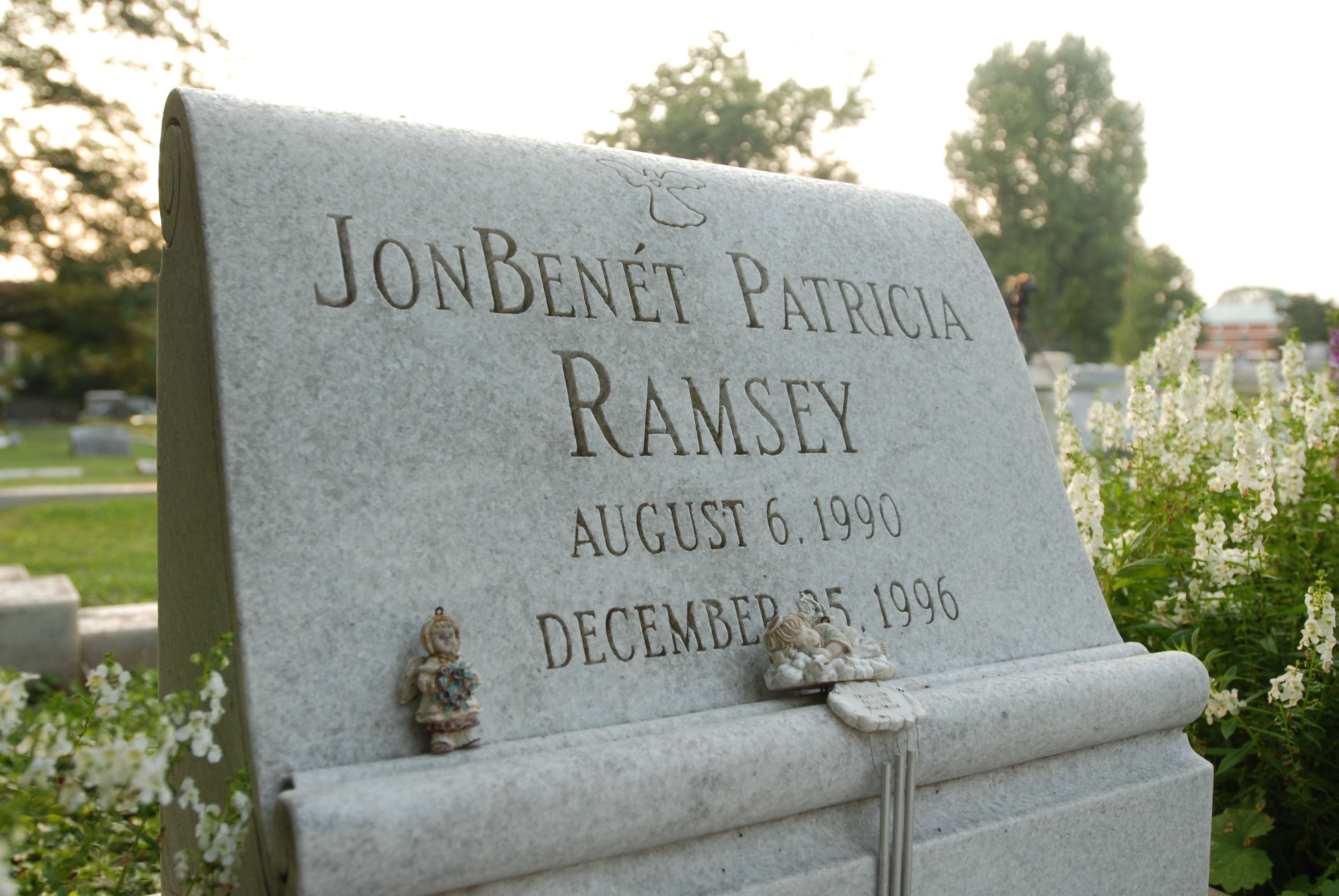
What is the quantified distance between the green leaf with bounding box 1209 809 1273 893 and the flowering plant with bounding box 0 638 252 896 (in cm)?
270

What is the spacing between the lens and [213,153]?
7.07 ft

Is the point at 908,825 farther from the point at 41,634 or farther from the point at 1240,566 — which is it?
the point at 41,634

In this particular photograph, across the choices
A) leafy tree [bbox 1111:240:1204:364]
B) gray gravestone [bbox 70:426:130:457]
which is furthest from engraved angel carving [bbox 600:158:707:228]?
leafy tree [bbox 1111:240:1204:364]

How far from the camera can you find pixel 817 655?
90.9 inches

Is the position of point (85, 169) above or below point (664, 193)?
above

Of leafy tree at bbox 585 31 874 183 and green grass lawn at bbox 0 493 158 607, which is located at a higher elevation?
leafy tree at bbox 585 31 874 183

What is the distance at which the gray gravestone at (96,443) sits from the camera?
2292cm

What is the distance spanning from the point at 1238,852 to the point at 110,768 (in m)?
3.14

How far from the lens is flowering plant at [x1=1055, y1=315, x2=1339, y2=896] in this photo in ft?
9.84

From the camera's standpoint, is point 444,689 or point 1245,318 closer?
point 444,689

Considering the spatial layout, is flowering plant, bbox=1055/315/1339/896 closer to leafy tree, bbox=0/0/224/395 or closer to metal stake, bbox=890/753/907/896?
metal stake, bbox=890/753/907/896

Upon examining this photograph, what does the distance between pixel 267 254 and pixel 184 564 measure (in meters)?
0.80

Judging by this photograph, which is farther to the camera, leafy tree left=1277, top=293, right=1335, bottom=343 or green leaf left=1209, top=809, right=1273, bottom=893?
leafy tree left=1277, top=293, right=1335, bottom=343

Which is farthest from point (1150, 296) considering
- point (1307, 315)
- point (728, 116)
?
point (728, 116)
